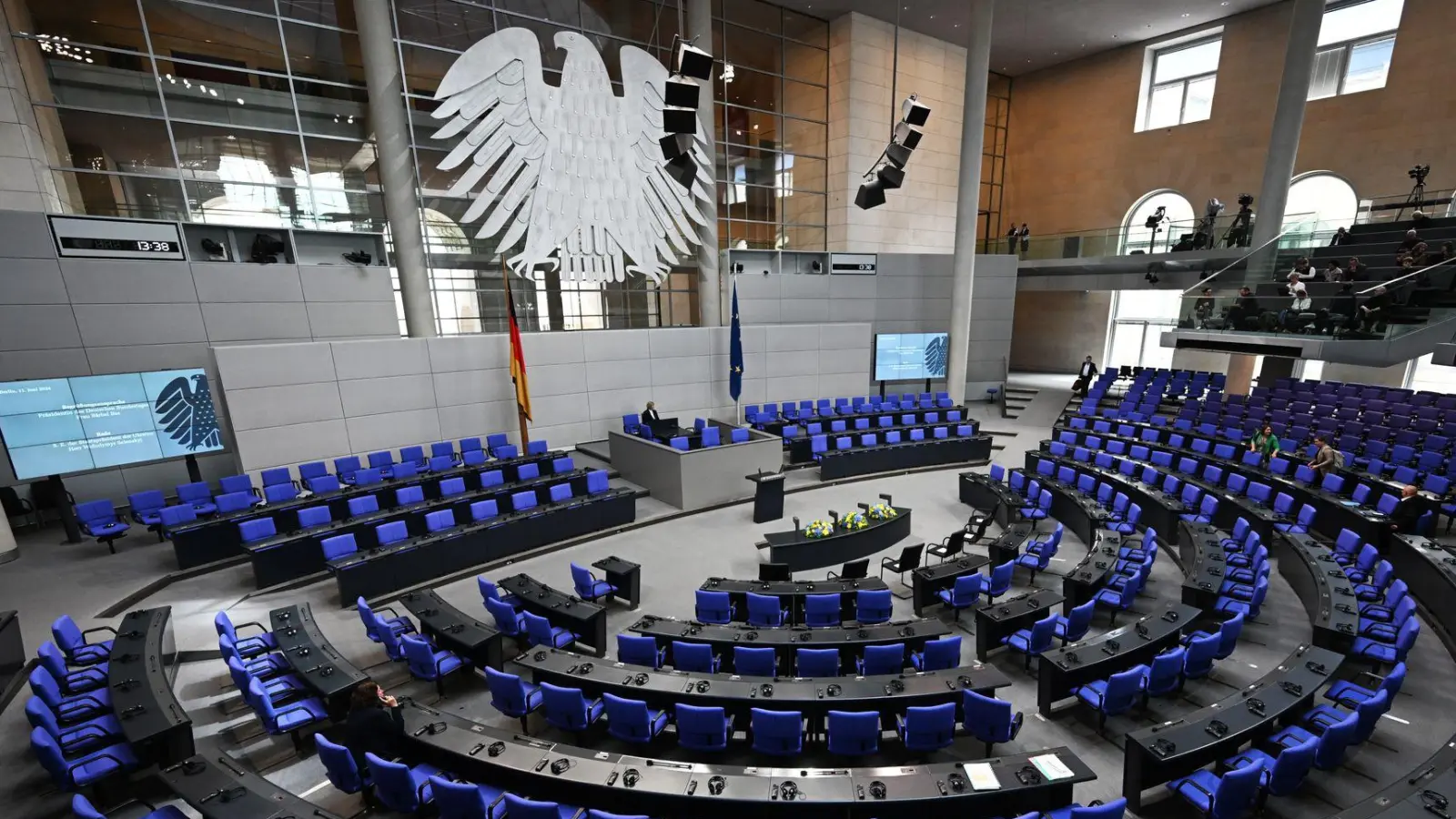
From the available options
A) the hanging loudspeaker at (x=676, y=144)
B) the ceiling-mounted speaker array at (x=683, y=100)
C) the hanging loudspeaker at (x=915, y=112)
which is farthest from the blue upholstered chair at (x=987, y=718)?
the hanging loudspeaker at (x=915, y=112)

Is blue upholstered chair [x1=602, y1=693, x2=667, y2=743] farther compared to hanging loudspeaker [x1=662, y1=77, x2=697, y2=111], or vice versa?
hanging loudspeaker [x1=662, y1=77, x2=697, y2=111]

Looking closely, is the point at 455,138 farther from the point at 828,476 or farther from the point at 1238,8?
the point at 1238,8

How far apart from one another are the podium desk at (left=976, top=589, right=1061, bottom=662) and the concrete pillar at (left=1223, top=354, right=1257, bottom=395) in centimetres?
1575

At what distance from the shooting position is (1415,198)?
55.0 feet

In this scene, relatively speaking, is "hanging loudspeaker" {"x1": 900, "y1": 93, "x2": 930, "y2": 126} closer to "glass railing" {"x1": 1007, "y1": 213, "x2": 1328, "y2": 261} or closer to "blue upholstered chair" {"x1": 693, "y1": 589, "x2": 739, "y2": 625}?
"blue upholstered chair" {"x1": 693, "y1": 589, "x2": 739, "y2": 625}

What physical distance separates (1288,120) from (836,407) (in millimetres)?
14911

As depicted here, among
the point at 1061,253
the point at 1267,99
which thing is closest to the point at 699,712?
the point at 1061,253

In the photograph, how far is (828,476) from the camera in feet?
46.2

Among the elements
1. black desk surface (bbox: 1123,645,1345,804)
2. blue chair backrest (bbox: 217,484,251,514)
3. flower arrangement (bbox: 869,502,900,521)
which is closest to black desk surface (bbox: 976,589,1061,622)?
black desk surface (bbox: 1123,645,1345,804)

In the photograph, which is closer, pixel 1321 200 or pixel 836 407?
pixel 836 407

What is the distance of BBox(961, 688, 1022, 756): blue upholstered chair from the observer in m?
5.12

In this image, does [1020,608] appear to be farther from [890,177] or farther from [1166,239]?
[1166,239]

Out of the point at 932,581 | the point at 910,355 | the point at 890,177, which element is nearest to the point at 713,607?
the point at 932,581

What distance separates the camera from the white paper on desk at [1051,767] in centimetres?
429
